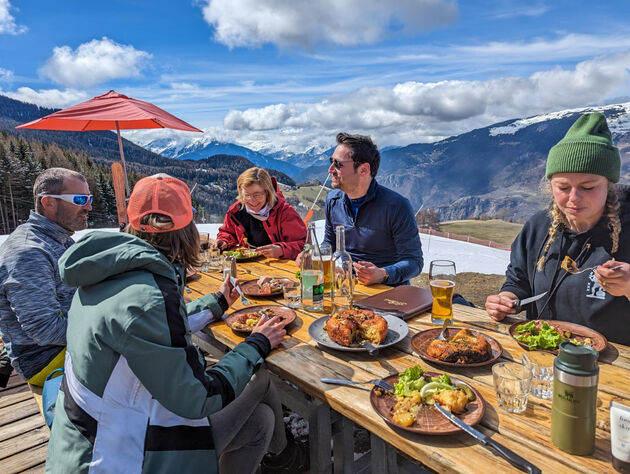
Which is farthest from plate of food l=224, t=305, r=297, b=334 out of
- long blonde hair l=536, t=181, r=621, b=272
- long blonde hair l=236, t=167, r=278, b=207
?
long blonde hair l=236, t=167, r=278, b=207

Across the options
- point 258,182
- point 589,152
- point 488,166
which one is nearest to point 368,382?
point 589,152

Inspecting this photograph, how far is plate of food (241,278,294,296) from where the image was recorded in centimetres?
271

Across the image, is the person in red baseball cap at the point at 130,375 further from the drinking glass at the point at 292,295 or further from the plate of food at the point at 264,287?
the plate of food at the point at 264,287

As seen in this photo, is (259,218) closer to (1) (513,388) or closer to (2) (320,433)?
(2) (320,433)

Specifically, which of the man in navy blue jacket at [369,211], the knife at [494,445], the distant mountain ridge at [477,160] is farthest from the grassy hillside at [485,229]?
the distant mountain ridge at [477,160]

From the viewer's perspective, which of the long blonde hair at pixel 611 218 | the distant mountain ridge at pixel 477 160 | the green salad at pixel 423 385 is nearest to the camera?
the green salad at pixel 423 385

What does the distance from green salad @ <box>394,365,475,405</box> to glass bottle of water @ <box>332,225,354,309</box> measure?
933 millimetres

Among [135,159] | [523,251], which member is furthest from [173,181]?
[135,159]

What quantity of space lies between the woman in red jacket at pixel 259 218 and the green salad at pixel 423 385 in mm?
2849

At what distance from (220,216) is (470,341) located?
46.3 feet

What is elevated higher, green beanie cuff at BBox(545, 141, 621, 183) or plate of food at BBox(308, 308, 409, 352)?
green beanie cuff at BBox(545, 141, 621, 183)

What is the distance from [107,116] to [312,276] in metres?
5.35

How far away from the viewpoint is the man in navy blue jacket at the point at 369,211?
3535 mm

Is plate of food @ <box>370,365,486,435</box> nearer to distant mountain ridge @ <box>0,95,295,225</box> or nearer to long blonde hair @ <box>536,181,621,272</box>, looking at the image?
long blonde hair @ <box>536,181,621,272</box>
